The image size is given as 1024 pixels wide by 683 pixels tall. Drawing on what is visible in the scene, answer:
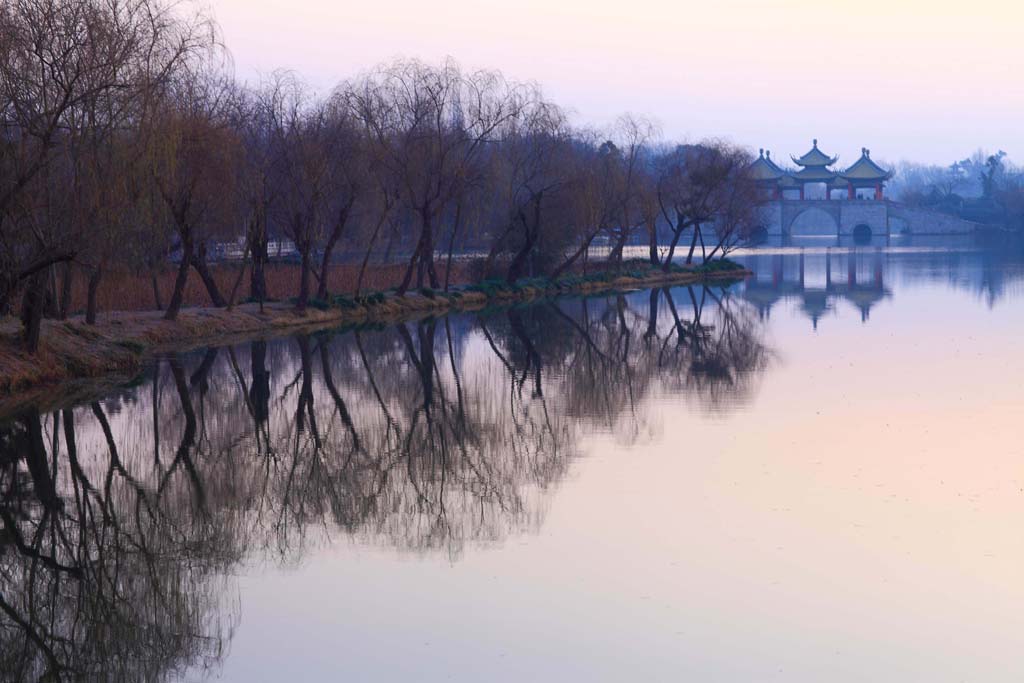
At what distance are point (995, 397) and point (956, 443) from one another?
3941mm

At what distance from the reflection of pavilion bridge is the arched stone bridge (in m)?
32.8

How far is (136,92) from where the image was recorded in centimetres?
2106

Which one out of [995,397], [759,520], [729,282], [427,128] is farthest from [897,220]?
[759,520]

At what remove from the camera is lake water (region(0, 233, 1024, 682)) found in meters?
8.45

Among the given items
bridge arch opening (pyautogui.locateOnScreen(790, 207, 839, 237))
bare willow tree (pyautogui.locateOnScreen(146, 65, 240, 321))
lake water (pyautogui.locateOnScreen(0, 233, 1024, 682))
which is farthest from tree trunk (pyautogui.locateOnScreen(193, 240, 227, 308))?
bridge arch opening (pyautogui.locateOnScreen(790, 207, 839, 237))

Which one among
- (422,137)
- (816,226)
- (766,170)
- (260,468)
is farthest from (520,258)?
(816,226)

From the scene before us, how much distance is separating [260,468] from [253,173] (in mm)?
18185

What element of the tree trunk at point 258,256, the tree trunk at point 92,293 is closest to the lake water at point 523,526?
the tree trunk at point 92,293

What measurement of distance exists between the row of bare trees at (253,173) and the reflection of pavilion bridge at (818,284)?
4057 millimetres

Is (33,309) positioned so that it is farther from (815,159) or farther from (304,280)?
(815,159)

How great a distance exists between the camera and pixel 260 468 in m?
14.3

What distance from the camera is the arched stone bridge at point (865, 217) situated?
113 meters

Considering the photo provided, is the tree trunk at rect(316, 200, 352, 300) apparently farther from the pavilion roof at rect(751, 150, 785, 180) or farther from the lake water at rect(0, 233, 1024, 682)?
the pavilion roof at rect(751, 150, 785, 180)

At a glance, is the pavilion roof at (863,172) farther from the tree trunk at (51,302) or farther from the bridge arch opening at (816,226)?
the tree trunk at (51,302)
